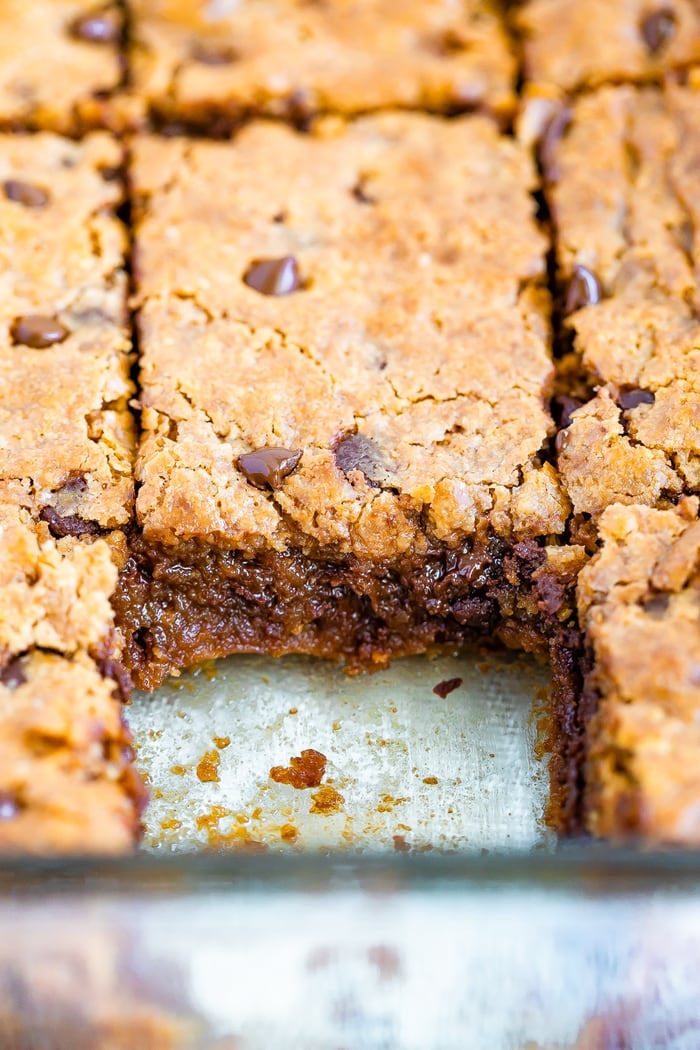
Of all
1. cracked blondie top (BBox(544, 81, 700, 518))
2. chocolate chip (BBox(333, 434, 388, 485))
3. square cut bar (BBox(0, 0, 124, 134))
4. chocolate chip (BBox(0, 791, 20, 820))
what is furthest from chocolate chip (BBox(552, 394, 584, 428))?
square cut bar (BBox(0, 0, 124, 134))

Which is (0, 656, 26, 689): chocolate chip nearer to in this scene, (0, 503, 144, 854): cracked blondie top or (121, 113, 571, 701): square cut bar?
(0, 503, 144, 854): cracked blondie top

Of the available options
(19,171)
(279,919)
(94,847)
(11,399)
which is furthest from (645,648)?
(19,171)

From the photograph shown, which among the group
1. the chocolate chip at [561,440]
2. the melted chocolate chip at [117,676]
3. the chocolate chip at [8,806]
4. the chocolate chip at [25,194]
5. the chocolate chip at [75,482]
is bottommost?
the chocolate chip at [8,806]

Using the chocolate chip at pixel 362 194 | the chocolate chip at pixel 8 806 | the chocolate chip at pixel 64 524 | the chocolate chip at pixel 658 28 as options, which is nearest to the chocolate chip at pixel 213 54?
the chocolate chip at pixel 362 194

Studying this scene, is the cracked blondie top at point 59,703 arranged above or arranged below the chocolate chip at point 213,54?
below

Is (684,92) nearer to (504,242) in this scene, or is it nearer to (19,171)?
(504,242)

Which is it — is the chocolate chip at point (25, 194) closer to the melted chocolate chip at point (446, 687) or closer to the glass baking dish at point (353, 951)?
the melted chocolate chip at point (446, 687)

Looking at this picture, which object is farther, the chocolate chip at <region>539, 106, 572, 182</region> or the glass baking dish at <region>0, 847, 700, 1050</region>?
the chocolate chip at <region>539, 106, 572, 182</region>
